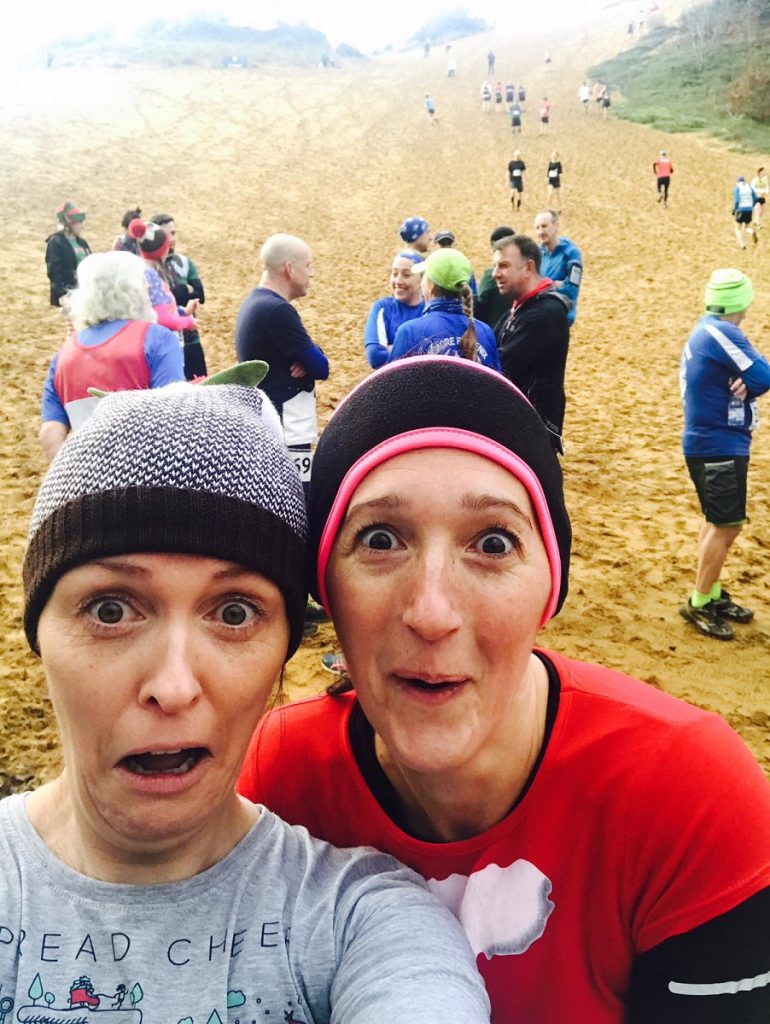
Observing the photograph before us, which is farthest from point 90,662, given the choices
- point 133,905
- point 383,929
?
point 383,929

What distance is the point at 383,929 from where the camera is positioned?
1.12 metres

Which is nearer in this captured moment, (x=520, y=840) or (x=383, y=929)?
(x=383, y=929)

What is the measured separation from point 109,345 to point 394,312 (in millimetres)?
2613

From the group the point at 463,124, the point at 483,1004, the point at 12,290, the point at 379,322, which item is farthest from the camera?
the point at 463,124

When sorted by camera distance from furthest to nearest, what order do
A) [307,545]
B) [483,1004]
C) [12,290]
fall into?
[12,290] < [307,545] < [483,1004]

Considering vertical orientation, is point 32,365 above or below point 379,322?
below

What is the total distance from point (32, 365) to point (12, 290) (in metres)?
4.43

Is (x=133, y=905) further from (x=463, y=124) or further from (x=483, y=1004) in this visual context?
(x=463, y=124)

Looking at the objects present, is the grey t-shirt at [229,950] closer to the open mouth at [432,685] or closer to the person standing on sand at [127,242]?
the open mouth at [432,685]

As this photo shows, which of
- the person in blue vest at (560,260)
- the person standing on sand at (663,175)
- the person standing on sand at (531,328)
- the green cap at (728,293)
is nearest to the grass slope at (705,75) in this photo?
the person standing on sand at (663,175)

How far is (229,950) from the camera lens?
1.12 m

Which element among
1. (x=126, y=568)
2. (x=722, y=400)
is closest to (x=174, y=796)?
(x=126, y=568)

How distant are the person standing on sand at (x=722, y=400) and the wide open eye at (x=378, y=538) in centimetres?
364

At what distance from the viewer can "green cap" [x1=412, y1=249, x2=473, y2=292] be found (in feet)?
13.6
